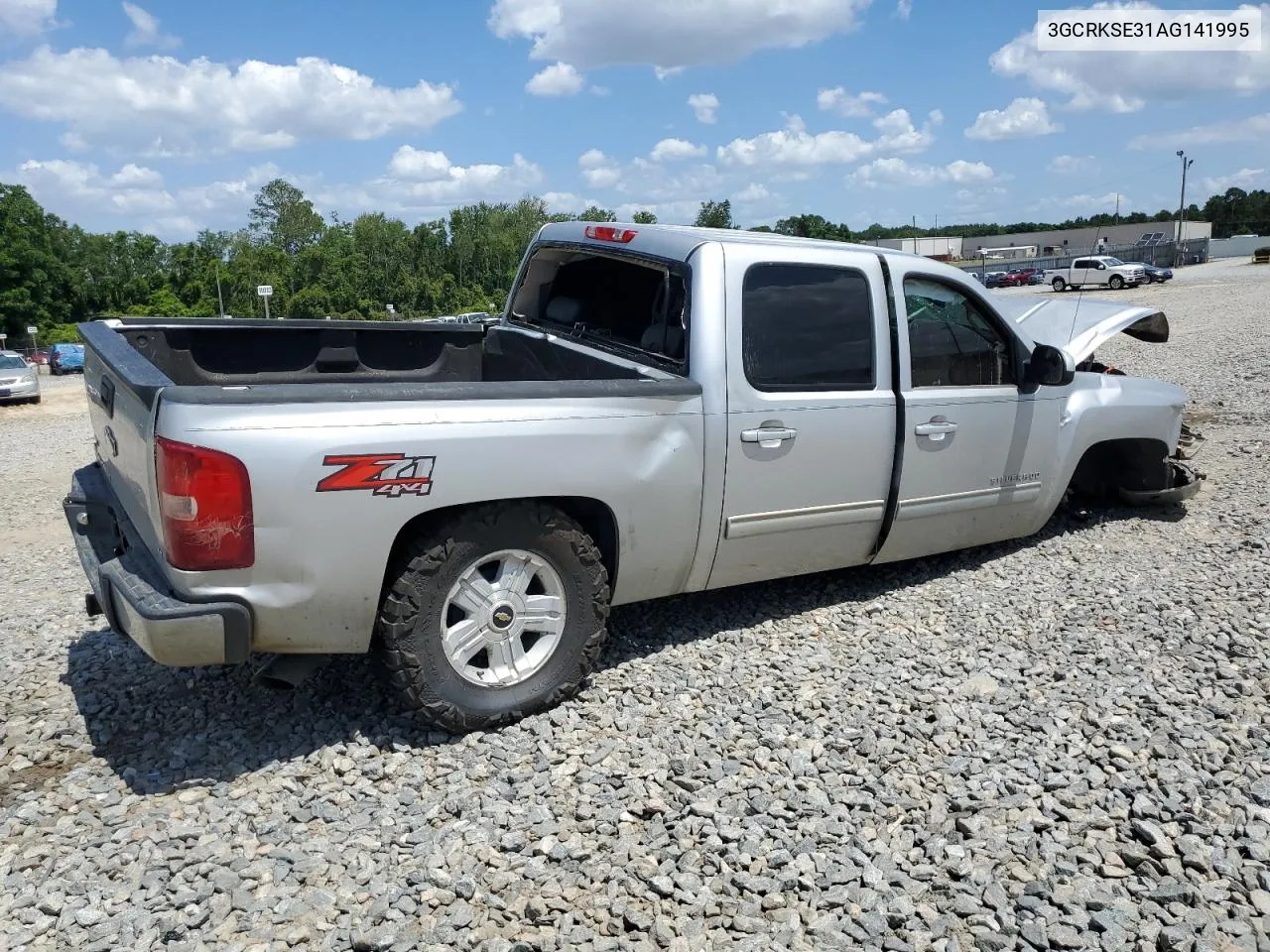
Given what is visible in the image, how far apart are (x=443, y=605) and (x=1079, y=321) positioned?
14.5 ft

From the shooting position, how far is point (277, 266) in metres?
83.6

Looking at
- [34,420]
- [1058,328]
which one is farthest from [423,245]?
[1058,328]

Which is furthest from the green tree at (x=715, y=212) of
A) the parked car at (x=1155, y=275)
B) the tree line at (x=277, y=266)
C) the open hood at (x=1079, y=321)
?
the open hood at (x=1079, y=321)

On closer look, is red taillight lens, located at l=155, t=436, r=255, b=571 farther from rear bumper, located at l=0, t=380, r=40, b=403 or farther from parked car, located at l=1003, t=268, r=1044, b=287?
parked car, located at l=1003, t=268, r=1044, b=287

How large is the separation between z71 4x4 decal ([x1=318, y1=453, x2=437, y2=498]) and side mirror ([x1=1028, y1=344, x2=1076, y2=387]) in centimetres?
329

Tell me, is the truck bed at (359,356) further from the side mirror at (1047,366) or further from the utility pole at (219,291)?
the utility pole at (219,291)

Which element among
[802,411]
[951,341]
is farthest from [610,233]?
[951,341]

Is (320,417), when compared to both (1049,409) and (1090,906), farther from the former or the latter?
(1049,409)

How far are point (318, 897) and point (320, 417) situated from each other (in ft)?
4.77

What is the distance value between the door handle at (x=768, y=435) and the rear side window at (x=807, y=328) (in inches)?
7.0

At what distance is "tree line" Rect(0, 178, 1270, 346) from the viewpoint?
267ft

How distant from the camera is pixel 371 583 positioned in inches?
134

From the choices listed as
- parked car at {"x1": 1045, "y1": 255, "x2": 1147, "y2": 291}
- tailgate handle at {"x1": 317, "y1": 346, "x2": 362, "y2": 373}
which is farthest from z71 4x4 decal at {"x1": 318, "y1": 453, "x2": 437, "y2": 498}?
parked car at {"x1": 1045, "y1": 255, "x2": 1147, "y2": 291}

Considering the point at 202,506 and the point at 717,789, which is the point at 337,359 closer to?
the point at 202,506
